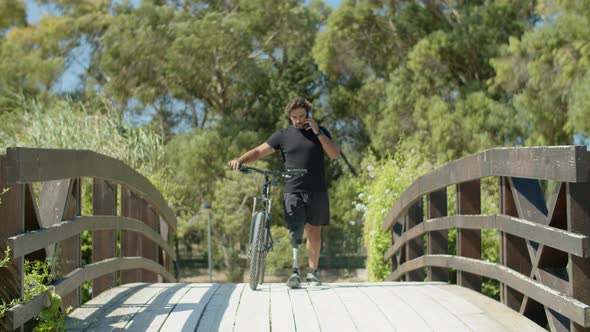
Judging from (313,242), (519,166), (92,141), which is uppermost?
(92,141)

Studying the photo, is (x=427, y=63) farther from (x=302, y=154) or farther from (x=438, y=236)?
(x=302, y=154)

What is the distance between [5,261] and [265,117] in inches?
1318

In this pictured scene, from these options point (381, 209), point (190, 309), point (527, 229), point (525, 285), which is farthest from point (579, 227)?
point (381, 209)

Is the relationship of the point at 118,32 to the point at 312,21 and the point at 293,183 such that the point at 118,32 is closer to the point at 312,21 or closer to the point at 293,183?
the point at 312,21

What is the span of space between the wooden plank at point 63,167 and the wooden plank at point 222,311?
104cm

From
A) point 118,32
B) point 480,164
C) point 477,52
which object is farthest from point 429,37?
point 480,164

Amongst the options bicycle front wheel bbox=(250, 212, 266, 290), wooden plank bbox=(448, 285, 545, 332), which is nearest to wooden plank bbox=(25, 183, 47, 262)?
wooden plank bbox=(448, 285, 545, 332)

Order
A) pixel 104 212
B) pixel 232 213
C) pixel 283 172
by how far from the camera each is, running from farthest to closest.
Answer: pixel 232 213 < pixel 283 172 < pixel 104 212

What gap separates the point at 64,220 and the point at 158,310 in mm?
887

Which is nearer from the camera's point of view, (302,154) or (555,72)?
(302,154)

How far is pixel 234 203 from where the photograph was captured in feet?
112

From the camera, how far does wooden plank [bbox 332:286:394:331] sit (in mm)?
4617

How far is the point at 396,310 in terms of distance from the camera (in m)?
5.12

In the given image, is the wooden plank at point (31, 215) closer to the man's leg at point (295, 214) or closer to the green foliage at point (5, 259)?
the green foliage at point (5, 259)
